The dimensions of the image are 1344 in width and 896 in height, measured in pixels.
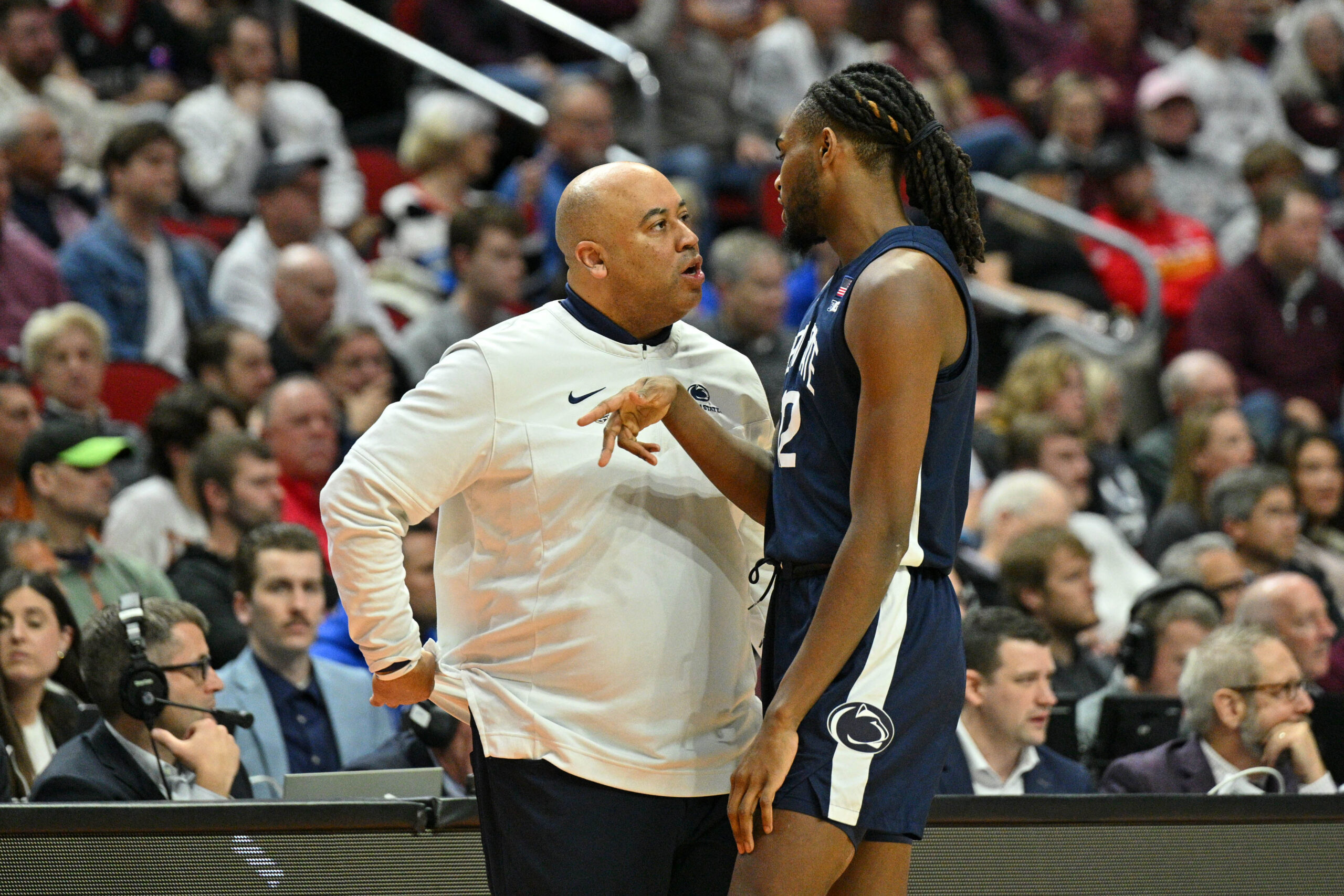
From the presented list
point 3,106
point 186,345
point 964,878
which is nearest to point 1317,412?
point 186,345

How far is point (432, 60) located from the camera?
380 inches

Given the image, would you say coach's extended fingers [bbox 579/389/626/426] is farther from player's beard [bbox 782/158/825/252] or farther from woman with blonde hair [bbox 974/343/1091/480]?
woman with blonde hair [bbox 974/343/1091/480]

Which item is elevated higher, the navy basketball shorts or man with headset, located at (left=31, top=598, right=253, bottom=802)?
the navy basketball shorts

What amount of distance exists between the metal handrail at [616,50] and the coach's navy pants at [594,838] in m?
6.74

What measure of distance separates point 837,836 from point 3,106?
22.8 ft

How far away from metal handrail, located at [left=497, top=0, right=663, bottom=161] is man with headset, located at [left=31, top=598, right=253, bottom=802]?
5481 millimetres

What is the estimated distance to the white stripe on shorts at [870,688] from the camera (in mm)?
2439

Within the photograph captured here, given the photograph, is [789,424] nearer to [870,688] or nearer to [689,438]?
[689,438]

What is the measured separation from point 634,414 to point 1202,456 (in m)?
5.37

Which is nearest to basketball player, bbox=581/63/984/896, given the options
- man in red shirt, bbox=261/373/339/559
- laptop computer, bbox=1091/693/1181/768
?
laptop computer, bbox=1091/693/1181/768

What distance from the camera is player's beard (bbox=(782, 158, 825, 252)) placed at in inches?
104

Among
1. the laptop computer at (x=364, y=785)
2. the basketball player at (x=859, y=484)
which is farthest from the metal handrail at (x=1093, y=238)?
the basketball player at (x=859, y=484)

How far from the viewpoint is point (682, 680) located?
2713 millimetres

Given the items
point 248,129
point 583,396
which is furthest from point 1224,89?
point 583,396
